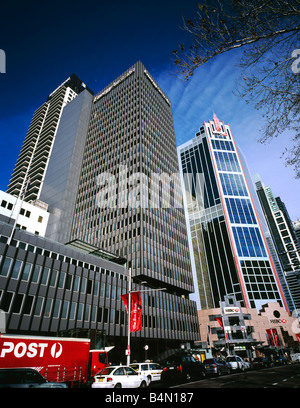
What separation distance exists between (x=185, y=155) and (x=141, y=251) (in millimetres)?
100179

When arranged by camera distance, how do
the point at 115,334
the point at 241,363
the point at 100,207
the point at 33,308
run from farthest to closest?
the point at 100,207, the point at 115,334, the point at 33,308, the point at 241,363

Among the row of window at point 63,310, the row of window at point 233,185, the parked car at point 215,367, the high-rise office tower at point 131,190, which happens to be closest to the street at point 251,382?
the parked car at point 215,367

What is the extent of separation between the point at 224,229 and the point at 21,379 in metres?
99.8

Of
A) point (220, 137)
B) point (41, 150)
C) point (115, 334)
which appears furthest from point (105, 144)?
point (220, 137)

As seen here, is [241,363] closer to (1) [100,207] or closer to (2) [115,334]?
(2) [115,334]

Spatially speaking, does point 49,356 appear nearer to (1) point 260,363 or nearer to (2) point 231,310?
(1) point 260,363

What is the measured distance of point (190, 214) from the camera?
123625 millimetres

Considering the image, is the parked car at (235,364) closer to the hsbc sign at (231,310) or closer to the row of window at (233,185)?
the hsbc sign at (231,310)

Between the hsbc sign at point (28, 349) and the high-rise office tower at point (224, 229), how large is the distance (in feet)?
267

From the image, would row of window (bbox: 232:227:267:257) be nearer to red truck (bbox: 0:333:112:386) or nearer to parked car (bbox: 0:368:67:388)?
red truck (bbox: 0:333:112:386)

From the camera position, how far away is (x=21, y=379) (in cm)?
946

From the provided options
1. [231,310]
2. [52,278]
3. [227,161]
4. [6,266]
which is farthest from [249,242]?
[6,266]

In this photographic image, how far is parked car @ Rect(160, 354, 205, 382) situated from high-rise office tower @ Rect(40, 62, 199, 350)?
27.2m

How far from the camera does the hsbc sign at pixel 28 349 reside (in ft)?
42.2
